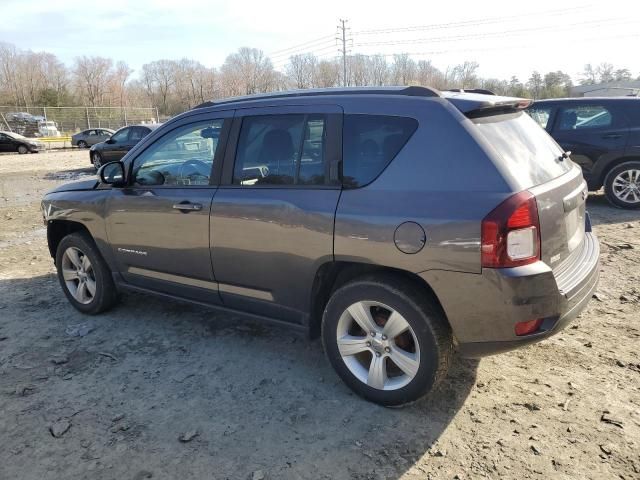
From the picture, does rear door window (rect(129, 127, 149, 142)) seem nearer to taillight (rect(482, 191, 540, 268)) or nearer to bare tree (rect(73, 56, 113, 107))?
taillight (rect(482, 191, 540, 268))

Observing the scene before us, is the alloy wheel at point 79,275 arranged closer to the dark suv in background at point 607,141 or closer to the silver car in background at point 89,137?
the dark suv in background at point 607,141

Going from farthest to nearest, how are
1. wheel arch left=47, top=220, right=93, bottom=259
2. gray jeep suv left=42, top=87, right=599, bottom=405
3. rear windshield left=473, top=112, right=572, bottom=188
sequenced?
wheel arch left=47, top=220, right=93, bottom=259, rear windshield left=473, top=112, right=572, bottom=188, gray jeep suv left=42, top=87, right=599, bottom=405

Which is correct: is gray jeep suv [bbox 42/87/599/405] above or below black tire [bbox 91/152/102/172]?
below

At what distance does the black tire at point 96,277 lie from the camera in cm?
450

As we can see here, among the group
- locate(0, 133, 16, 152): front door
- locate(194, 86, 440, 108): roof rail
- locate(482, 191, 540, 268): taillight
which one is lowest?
locate(482, 191, 540, 268): taillight

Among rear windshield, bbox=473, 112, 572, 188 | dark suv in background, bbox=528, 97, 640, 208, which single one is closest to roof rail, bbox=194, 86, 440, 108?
rear windshield, bbox=473, 112, 572, 188

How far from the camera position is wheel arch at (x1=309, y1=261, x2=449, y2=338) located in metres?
2.88

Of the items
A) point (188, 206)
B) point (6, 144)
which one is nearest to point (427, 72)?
point (6, 144)

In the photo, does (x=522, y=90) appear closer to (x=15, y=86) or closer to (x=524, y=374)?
(x=524, y=374)

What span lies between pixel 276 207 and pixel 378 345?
42.5 inches

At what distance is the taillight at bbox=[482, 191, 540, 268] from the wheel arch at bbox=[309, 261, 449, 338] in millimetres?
425

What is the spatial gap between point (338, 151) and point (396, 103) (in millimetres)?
444

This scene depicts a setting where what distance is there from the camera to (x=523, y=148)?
295 centimetres

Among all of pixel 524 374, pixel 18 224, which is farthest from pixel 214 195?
pixel 18 224
